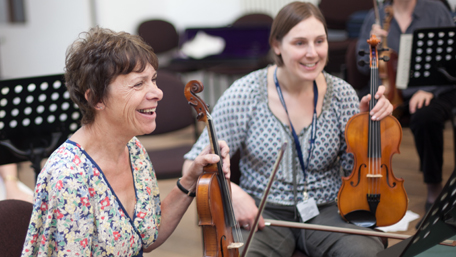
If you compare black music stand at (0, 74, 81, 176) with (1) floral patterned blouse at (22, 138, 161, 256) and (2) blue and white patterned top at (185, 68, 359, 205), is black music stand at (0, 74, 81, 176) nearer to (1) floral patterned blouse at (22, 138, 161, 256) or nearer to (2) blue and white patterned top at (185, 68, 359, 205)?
(2) blue and white patterned top at (185, 68, 359, 205)

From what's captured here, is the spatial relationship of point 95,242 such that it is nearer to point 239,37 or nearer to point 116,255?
point 116,255

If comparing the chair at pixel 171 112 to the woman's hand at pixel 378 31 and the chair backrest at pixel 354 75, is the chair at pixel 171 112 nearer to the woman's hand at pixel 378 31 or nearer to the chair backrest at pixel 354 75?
Result: the chair backrest at pixel 354 75

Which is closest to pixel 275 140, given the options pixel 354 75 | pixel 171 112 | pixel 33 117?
pixel 33 117

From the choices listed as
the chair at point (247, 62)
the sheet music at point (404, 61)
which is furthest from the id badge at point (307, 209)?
the chair at point (247, 62)

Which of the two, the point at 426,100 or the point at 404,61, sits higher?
the point at 404,61

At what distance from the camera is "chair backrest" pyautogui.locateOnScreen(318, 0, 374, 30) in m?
4.91

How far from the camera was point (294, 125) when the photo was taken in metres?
1.78

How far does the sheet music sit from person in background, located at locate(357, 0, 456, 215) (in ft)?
0.48

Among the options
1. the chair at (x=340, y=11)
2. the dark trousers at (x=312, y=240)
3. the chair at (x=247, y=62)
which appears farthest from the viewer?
the chair at (x=340, y=11)

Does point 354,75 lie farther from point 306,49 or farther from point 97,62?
point 97,62

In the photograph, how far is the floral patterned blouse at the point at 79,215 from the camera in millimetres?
1125

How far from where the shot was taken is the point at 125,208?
4.26ft

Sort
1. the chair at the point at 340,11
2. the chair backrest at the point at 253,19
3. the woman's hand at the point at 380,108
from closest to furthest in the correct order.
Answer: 1. the woman's hand at the point at 380,108
2. the chair at the point at 340,11
3. the chair backrest at the point at 253,19

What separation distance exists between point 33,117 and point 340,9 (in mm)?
3627
